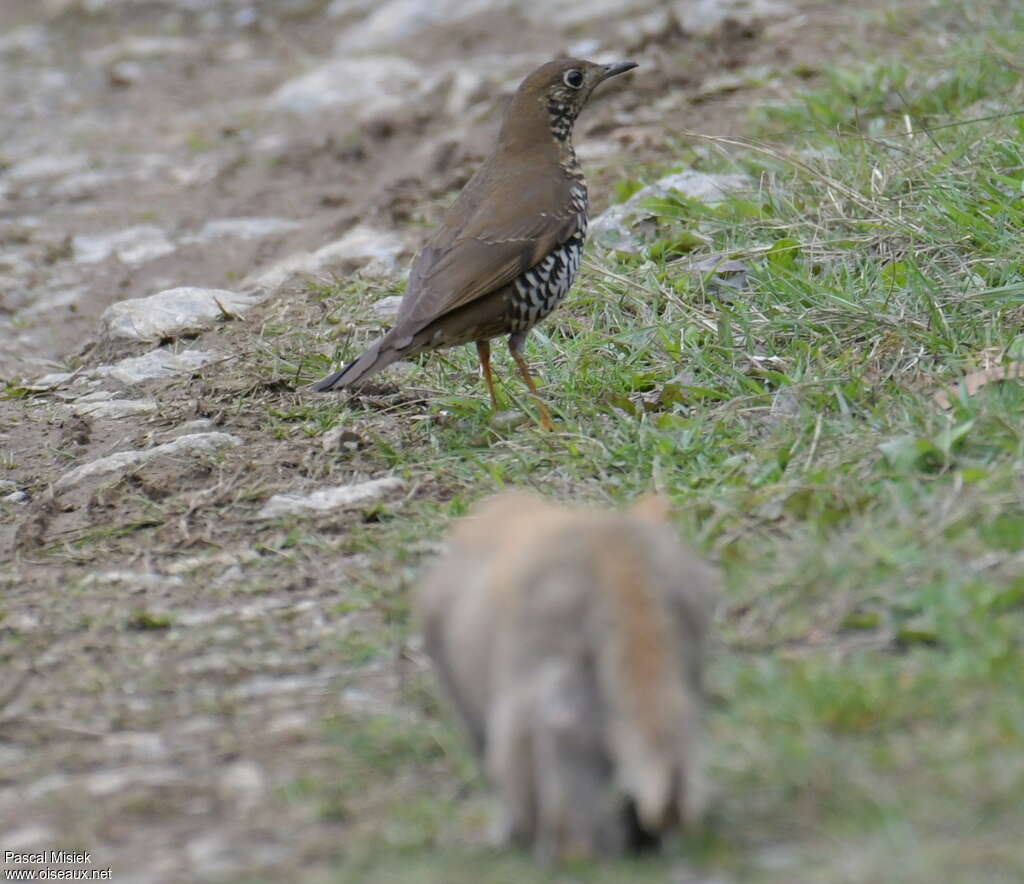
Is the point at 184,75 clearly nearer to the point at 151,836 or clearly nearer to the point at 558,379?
the point at 558,379

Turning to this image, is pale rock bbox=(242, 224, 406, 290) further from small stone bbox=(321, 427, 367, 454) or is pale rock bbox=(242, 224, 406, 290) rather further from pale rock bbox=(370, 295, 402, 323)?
small stone bbox=(321, 427, 367, 454)

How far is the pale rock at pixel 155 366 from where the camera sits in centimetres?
689

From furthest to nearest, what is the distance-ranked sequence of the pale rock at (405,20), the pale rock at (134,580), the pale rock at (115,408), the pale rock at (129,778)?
the pale rock at (405,20) < the pale rock at (115,408) < the pale rock at (134,580) < the pale rock at (129,778)

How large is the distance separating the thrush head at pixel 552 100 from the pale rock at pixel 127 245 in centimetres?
300

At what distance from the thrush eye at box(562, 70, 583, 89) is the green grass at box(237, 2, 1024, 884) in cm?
72

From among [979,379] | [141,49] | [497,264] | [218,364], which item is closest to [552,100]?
[497,264]

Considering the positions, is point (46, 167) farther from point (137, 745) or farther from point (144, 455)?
point (137, 745)

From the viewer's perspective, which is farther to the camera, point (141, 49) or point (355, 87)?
point (141, 49)

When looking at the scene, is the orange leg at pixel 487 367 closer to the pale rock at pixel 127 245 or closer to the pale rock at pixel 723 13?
the pale rock at pixel 127 245

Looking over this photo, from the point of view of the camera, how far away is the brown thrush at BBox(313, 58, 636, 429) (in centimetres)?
578

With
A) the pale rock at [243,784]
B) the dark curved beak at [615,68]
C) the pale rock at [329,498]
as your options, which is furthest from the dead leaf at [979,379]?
the pale rock at [243,784]

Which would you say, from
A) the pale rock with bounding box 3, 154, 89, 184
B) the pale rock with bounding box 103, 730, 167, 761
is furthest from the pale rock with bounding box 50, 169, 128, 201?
the pale rock with bounding box 103, 730, 167, 761

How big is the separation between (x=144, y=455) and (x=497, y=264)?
146cm

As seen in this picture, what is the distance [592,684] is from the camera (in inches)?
108
